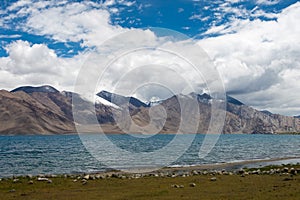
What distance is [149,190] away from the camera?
3400 centimetres

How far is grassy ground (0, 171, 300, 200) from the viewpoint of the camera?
96.5 feet

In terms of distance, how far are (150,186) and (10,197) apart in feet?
48.1

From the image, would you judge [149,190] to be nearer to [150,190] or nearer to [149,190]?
[149,190]

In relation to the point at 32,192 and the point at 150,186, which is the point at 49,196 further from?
the point at 150,186

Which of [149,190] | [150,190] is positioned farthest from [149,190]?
[150,190]

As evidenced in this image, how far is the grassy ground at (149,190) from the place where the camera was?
29.4m

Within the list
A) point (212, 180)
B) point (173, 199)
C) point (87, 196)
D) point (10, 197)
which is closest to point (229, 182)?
point (212, 180)

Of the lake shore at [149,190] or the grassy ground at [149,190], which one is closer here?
the grassy ground at [149,190]

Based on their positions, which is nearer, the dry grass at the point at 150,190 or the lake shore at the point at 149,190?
the dry grass at the point at 150,190

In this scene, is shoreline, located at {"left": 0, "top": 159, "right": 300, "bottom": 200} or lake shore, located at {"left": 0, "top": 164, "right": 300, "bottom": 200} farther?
lake shore, located at {"left": 0, "top": 164, "right": 300, "bottom": 200}

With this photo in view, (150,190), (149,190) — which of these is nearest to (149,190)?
(149,190)

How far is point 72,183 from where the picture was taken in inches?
1601

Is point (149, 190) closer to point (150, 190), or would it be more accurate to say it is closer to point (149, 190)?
point (149, 190)

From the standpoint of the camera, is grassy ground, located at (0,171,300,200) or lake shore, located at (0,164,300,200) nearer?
grassy ground, located at (0,171,300,200)
